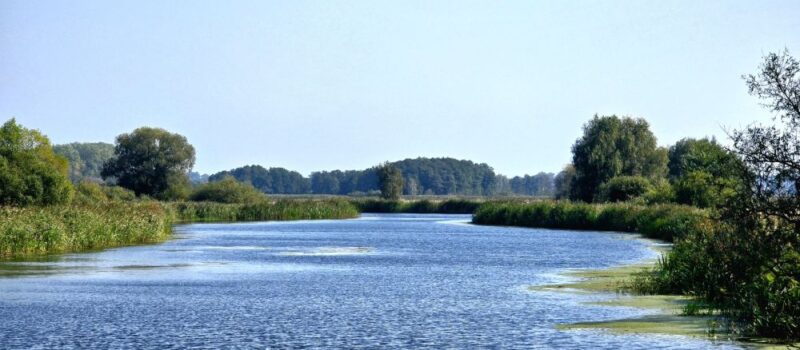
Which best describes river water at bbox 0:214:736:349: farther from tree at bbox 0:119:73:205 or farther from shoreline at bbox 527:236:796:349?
tree at bbox 0:119:73:205

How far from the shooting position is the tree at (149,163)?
127125 millimetres

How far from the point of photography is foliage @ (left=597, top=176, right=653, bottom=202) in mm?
88731

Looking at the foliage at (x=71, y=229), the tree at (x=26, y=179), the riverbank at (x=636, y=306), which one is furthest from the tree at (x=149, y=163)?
the riverbank at (x=636, y=306)

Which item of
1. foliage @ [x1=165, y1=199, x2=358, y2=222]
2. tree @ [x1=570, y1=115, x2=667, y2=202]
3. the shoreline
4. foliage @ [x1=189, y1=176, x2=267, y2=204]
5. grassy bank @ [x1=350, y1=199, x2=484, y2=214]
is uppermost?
→ tree @ [x1=570, y1=115, x2=667, y2=202]

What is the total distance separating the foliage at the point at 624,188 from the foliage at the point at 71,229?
43.8 meters

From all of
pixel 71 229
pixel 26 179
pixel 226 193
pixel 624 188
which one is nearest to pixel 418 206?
pixel 226 193

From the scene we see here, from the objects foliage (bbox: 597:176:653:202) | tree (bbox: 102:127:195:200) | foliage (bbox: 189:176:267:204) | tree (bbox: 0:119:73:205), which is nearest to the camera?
tree (bbox: 0:119:73:205)

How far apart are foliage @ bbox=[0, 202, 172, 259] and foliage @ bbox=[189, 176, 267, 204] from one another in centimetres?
5520

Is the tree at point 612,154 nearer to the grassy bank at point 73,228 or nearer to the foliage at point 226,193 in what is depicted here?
the foliage at point 226,193

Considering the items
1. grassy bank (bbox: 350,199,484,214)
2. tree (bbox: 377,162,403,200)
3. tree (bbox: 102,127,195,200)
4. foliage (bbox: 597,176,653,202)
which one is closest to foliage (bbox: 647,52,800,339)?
foliage (bbox: 597,176,653,202)

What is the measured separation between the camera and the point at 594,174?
10181 centimetres

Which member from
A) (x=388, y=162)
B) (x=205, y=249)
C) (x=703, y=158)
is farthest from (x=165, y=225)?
(x=388, y=162)

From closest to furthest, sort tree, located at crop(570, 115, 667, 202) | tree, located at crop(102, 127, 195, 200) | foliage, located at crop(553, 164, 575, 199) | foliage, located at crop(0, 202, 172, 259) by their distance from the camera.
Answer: foliage, located at crop(0, 202, 172, 259) < tree, located at crop(570, 115, 667, 202) < foliage, located at crop(553, 164, 575, 199) < tree, located at crop(102, 127, 195, 200)

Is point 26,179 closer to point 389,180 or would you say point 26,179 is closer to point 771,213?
point 771,213
